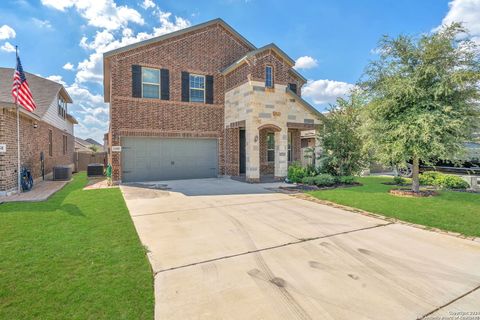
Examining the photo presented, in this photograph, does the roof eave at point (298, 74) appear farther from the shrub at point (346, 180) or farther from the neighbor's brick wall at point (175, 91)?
the shrub at point (346, 180)

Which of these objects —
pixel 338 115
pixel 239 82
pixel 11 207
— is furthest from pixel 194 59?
pixel 11 207

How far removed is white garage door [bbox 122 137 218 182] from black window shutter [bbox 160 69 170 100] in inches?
89.2

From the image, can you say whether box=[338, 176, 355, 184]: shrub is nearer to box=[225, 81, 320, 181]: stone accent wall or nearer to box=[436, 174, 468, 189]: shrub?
box=[225, 81, 320, 181]: stone accent wall

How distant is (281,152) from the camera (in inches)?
486

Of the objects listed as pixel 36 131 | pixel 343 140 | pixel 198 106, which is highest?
pixel 198 106

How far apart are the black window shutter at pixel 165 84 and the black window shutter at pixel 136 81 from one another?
3.28ft

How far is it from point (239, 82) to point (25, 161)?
10.2 metres

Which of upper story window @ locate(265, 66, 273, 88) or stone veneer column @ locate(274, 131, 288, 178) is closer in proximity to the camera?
upper story window @ locate(265, 66, 273, 88)

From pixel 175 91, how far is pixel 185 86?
61cm

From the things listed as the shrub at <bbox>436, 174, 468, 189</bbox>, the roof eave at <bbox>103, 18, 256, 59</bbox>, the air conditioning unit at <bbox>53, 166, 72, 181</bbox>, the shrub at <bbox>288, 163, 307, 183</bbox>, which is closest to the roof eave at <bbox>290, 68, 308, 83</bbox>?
the roof eave at <bbox>103, 18, 256, 59</bbox>

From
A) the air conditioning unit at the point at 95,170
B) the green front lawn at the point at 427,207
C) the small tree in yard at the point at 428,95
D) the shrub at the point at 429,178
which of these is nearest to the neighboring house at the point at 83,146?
the air conditioning unit at the point at 95,170

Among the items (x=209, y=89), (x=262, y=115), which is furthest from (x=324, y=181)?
(x=209, y=89)

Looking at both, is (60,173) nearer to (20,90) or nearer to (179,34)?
(20,90)

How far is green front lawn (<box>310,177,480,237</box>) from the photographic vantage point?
5.35m
